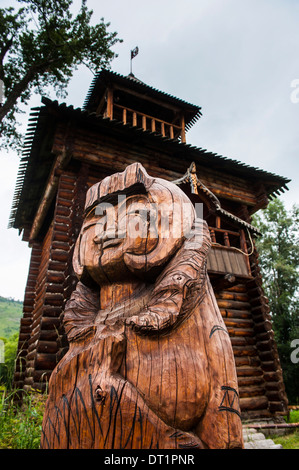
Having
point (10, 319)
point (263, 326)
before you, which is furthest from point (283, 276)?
point (10, 319)

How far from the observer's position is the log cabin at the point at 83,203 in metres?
6.36

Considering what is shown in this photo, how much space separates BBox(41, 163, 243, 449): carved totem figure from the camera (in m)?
1.34

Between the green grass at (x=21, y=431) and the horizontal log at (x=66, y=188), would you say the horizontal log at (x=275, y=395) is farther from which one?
the horizontal log at (x=66, y=188)

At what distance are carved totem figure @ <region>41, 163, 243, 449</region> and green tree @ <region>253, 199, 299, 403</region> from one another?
17.7 m

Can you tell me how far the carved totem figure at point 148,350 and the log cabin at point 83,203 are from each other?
4085 mm

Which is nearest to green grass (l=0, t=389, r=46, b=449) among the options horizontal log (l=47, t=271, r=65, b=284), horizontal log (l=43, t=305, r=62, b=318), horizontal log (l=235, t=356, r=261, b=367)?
horizontal log (l=43, t=305, r=62, b=318)

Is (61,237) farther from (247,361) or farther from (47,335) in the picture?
(247,361)

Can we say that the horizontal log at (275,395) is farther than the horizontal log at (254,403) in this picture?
Yes

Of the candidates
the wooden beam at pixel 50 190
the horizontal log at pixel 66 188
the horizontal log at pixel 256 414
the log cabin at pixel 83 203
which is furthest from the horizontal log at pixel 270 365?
the wooden beam at pixel 50 190

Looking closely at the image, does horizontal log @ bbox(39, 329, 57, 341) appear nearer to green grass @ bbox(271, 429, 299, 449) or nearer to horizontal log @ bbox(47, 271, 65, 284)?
horizontal log @ bbox(47, 271, 65, 284)

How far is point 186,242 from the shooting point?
5.90ft

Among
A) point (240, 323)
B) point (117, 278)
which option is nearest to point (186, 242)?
point (117, 278)
